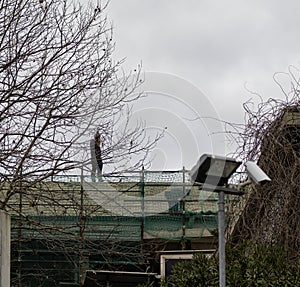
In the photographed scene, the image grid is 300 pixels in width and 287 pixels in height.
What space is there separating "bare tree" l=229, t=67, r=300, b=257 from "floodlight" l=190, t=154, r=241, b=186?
85.5 inches

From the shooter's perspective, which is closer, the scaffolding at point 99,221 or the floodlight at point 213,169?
the floodlight at point 213,169

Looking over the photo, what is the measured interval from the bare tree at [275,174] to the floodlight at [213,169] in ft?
7.12

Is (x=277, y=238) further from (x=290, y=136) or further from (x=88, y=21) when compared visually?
(x=88, y=21)

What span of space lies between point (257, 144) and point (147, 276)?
5.40 meters

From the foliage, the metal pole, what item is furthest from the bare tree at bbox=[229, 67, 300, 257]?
the metal pole

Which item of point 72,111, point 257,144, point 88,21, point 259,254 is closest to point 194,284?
point 259,254

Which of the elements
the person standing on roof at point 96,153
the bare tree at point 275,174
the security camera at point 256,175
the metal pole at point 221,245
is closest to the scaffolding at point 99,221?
the person standing on roof at point 96,153

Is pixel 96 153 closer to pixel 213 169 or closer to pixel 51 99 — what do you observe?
pixel 51 99

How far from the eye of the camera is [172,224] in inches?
467

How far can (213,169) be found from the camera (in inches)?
144

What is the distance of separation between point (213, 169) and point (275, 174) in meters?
2.45

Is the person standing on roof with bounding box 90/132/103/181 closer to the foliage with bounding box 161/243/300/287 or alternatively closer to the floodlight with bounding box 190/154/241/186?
the foliage with bounding box 161/243/300/287

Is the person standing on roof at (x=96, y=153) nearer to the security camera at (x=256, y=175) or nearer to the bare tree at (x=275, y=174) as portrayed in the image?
the bare tree at (x=275, y=174)

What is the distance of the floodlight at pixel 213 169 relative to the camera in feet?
11.9
